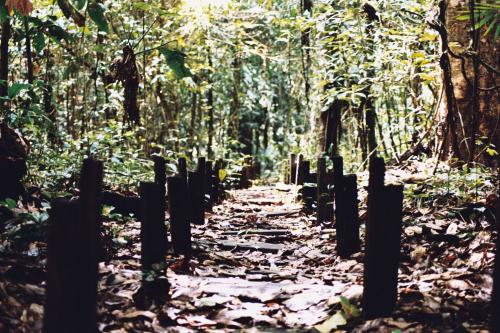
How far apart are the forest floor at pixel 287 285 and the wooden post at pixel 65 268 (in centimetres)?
33

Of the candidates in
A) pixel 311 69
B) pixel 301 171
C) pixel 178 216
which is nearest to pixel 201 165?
pixel 301 171

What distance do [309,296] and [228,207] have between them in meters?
6.16

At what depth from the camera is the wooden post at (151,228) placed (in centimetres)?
335

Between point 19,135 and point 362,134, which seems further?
point 362,134

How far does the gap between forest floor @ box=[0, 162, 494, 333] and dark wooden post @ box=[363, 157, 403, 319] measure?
10cm

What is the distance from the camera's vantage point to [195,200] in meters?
6.62

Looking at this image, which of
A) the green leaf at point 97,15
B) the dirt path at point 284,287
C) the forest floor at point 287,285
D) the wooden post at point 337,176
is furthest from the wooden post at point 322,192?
the green leaf at point 97,15

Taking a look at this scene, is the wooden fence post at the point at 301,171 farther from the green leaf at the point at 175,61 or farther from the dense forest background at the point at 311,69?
the green leaf at the point at 175,61

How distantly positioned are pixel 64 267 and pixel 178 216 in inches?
93.6

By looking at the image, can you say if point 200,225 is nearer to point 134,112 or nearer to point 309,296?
point 134,112

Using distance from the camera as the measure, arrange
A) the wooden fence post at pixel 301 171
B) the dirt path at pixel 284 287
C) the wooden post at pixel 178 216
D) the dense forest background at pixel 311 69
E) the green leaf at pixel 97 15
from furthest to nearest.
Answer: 1. the wooden fence post at pixel 301 171
2. the dense forest background at pixel 311 69
3. the wooden post at pixel 178 216
4. the green leaf at pixel 97 15
5. the dirt path at pixel 284 287

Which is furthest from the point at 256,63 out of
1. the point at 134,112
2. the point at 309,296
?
the point at 309,296

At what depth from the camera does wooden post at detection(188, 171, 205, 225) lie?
245 inches

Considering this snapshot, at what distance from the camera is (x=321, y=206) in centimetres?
675
